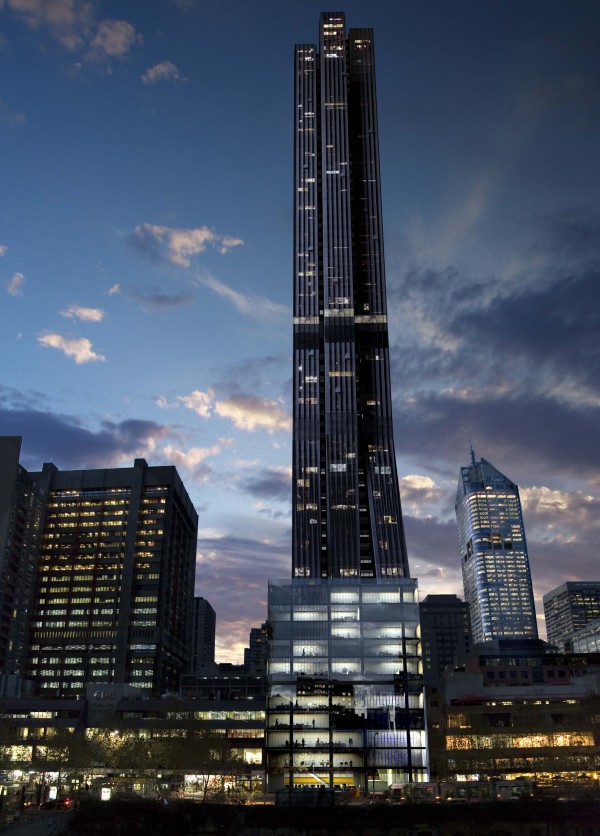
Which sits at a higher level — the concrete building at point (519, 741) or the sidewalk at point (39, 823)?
the concrete building at point (519, 741)

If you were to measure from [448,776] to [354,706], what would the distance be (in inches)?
1170

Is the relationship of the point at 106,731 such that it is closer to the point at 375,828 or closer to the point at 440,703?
the point at 440,703

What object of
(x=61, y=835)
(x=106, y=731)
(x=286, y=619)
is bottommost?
(x=61, y=835)

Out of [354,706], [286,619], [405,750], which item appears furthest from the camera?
[286,619]

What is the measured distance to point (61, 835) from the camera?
77438 mm

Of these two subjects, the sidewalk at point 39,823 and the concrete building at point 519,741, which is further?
the concrete building at point 519,741

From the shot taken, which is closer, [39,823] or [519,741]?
[39,823]

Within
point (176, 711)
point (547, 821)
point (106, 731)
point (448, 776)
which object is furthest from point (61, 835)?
point (176, 711)

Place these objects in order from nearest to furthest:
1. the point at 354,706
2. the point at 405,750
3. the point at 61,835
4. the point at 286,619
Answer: the point at 61,835 < the point at 405,750 < the point at 354,706 < the point at 286,619

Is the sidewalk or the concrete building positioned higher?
the concrete building

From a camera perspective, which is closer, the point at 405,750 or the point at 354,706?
the point at 405,750

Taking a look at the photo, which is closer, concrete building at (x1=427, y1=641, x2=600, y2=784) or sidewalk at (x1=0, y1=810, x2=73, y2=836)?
sidewalk at (x1=0, y1=810, x2=73, y2=836)

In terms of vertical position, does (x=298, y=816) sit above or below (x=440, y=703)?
below

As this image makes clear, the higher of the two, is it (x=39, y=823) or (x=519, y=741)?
(x=519, y=741)
